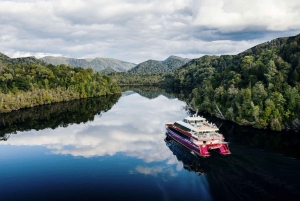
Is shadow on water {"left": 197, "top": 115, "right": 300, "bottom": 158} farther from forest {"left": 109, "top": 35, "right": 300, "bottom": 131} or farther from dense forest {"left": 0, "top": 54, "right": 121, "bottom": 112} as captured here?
dense forest {"left": 0, "top": 54, "right": 121, "bottom": 112}

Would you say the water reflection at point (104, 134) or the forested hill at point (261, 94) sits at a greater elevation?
the forested hill at point (261, 94)

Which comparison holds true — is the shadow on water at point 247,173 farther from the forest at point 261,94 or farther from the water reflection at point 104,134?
the forest at point 261,94

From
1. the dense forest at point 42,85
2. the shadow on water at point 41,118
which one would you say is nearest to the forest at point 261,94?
the shadow on water at point 41,118

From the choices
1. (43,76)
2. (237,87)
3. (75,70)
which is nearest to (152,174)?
(237,87)

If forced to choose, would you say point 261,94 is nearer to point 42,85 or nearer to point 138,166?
point 138,166

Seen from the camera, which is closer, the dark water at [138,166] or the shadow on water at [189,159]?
the dark water at [138,166]

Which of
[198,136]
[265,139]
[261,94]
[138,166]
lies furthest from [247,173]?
[261,94]
